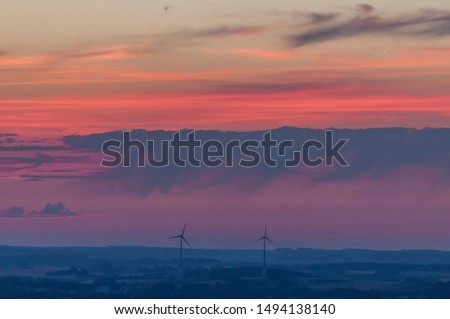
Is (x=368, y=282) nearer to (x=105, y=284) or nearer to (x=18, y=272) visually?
(x=105, y=284)

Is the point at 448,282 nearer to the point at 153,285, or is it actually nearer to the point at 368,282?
the point at 368,282

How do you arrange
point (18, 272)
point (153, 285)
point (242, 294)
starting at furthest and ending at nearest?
point (18, 272)
point (153, 285)
point (242, 294)

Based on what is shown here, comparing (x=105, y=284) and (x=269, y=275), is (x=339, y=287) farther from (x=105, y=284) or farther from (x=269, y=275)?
(x=105, y=284)

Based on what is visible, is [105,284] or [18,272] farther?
[18,272]
